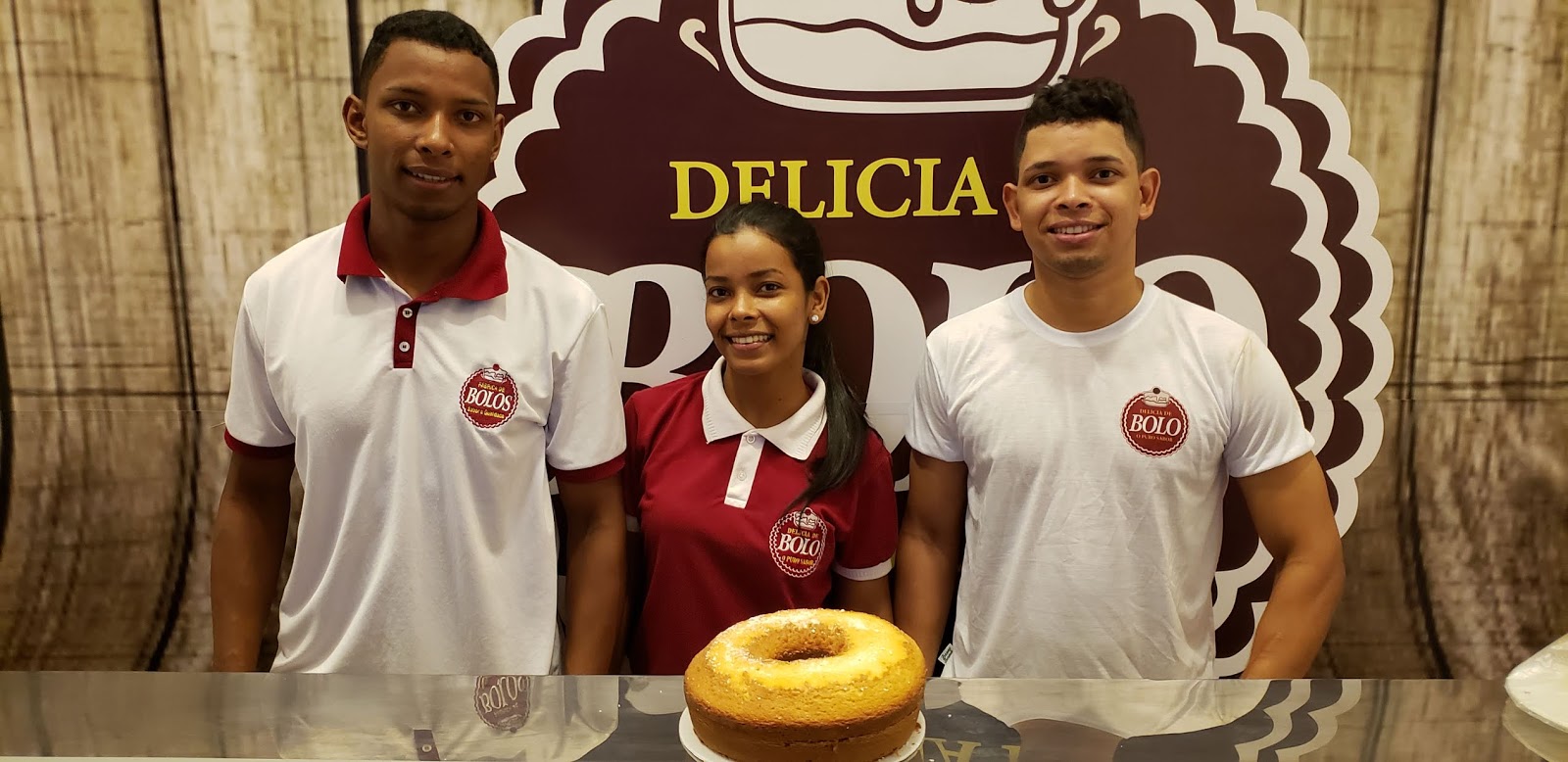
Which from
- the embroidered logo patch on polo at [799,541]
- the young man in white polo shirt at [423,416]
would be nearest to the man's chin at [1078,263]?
the embroidered logo patch on polo at [799,541]

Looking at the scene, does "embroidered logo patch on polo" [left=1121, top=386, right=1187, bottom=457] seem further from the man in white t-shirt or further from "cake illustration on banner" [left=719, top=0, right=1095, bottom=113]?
"cake illustration on banner" [left=719, top=0, right=1095, bottom=113]

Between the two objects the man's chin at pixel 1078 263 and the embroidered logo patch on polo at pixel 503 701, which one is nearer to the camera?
the embroidered logo patch on polo at pixel 503 701

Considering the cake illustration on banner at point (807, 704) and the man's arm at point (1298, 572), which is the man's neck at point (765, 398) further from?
the cake illustration on banner at point (807, 704)

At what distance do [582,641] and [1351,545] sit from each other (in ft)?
5.93

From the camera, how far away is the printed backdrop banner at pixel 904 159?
2252 millimetres

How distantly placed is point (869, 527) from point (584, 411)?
2.04 feet

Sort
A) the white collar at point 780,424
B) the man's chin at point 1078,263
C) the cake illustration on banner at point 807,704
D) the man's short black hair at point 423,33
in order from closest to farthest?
the cake illustration on banner at point 807,704 < the man's short black hair at point 423,33 < the man's chin at point 1078,263 < the white collar at point 780,424

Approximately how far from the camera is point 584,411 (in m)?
1.99

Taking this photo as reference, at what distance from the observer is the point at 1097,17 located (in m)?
2.24

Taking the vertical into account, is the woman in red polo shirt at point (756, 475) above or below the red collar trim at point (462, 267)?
below

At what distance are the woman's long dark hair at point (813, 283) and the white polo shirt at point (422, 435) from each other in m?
0.35

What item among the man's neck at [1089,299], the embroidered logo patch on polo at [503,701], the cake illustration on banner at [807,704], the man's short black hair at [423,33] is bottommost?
the embroidered logo patch on polo at [503,701]

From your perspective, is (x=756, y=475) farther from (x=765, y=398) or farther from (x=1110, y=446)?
(x=1110, y=446)

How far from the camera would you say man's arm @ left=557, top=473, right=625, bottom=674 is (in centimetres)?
204
